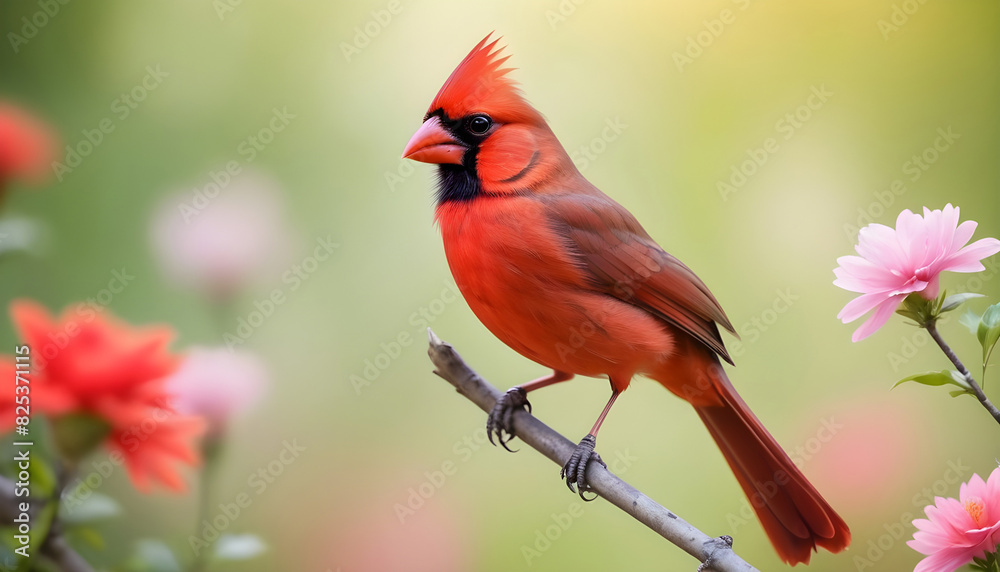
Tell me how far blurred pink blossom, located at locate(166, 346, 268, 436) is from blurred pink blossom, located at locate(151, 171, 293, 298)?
0.21 meters

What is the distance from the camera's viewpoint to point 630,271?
127cm

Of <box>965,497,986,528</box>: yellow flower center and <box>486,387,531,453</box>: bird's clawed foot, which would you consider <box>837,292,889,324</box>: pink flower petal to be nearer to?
<box>965,497,986,528</box>: yellow flower center

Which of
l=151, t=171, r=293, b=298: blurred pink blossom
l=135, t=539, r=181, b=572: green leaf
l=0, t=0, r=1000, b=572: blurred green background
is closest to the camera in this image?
l=135, t=539, r=181, b=572: green leaf

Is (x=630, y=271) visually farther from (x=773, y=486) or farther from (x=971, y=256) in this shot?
(x=971, y=256)

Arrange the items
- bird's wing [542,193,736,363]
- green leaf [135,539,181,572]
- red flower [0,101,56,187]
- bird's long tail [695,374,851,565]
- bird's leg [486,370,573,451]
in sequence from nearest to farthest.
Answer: green leaf [135,539,181,572] < red flower [0,101,56,187] < bird's long tail [695,374,851,565] < bird's wing [542,193,736,363] < bird's leg [486,370,573,451]

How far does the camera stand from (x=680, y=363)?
4.26 ft

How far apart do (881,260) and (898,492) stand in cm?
111

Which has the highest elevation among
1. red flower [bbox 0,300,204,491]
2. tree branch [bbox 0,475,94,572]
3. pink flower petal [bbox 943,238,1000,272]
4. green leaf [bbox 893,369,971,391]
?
pink flower petal [bbox 943,238,1000,272]

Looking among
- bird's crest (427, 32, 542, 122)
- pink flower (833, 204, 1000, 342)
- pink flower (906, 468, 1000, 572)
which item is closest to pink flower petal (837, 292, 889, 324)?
pink flower (833, 204, 1000, 342)

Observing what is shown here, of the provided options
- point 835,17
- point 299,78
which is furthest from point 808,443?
point 299,78

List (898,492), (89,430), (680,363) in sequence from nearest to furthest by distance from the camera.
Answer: (89,430) → (680,363) → (898,492)

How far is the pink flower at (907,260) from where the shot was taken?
81 centimetres

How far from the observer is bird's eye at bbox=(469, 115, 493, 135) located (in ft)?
3.96

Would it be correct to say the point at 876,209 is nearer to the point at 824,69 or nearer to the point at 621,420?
the point at 824,69
